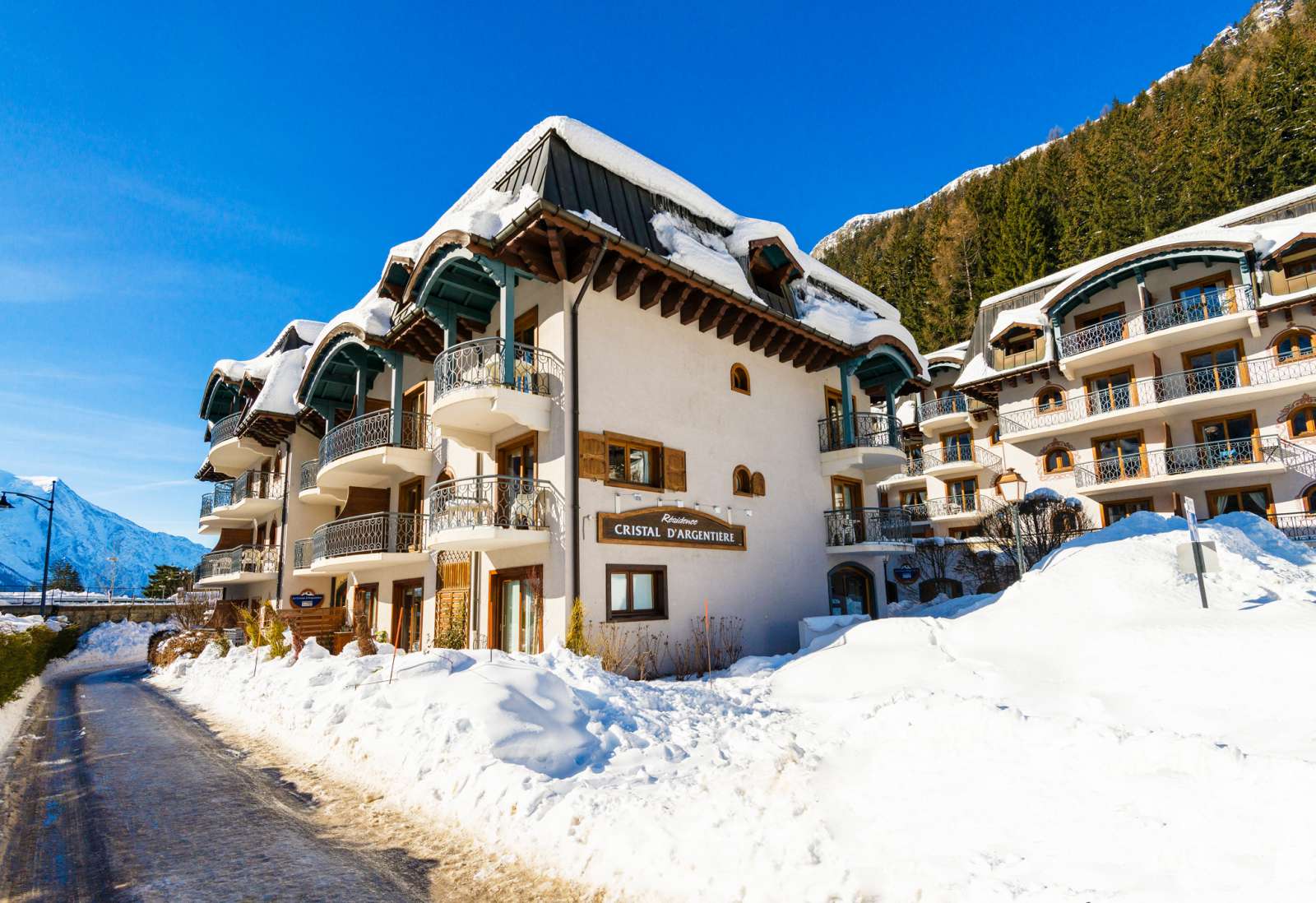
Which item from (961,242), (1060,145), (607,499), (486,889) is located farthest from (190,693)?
(1060,145)

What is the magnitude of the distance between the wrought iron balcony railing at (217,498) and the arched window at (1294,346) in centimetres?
4257

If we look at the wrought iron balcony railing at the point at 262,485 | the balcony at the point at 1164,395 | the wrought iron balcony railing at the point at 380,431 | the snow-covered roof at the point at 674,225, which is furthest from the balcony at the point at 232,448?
the balcony at the point at 1164,395

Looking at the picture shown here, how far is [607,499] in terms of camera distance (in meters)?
14.6

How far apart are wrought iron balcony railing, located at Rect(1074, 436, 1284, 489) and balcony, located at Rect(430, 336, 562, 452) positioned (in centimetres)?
2398

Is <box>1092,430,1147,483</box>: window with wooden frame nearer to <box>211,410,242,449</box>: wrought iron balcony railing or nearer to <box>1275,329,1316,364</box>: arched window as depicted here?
<box>1275,329,1316,364</box>: arched window

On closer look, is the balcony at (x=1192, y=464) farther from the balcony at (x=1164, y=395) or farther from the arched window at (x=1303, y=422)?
the balcony at (x=1164, y=395)

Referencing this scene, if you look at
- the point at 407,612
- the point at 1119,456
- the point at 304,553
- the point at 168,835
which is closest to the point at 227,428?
the point at 304,553

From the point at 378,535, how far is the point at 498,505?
6130 millimetres

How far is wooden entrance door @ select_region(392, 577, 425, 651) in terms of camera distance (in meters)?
19.0

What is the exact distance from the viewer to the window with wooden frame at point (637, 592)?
1444 cm

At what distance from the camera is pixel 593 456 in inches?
567

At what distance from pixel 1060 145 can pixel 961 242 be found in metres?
16.7

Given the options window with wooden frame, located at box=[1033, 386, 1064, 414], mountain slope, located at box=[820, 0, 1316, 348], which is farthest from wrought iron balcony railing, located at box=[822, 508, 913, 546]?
mountain slope, located at box=[820, 0, 1316, 348]

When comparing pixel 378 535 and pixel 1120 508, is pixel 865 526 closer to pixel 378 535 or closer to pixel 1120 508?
pixel 1120 508
